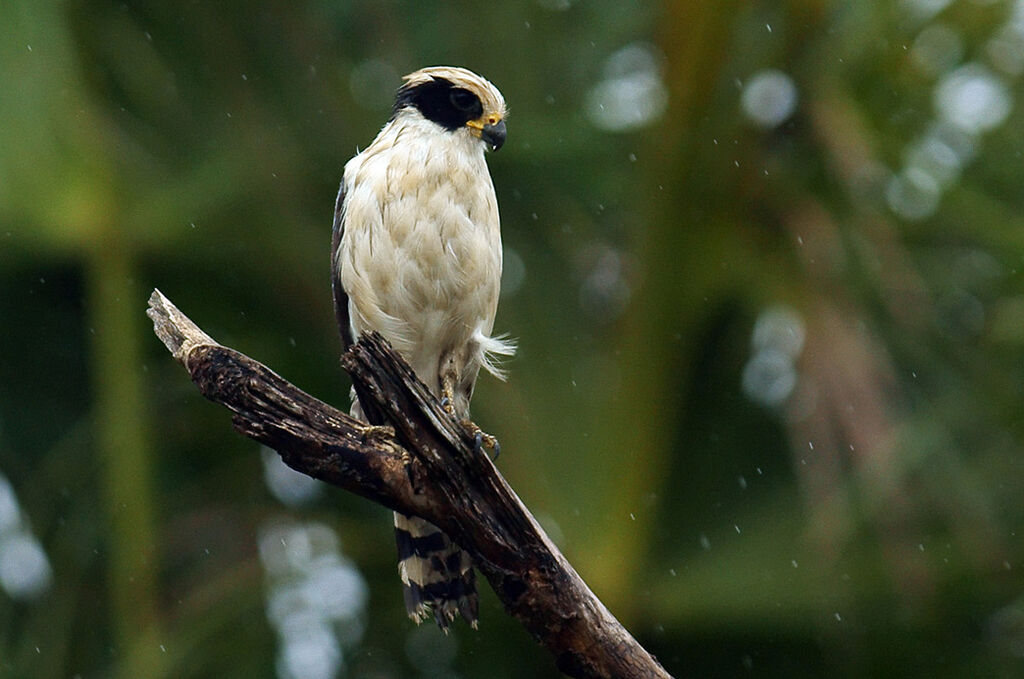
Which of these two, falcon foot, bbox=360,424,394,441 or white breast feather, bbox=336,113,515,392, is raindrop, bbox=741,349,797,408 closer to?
white breast feather, bbox=336,113,515,392

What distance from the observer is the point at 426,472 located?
10.1 ft

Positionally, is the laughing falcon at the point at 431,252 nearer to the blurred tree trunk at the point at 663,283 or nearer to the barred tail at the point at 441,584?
the barred tail at the point at 441,584

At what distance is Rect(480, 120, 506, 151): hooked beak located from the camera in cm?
412

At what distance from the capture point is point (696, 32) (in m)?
4.74

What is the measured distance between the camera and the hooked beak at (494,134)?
13.5ft

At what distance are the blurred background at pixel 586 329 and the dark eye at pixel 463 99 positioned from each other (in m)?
0.94

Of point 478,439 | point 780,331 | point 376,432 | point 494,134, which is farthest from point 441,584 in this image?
point 780,331

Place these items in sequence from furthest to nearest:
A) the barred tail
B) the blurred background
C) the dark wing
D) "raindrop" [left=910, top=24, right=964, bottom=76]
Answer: "raindrop" [left=910, top=24, right=964, bottom=76] < the blurred background < the dark wing < the barred tail

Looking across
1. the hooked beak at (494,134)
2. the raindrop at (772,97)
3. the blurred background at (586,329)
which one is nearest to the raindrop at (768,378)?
the blurred background at (586,329)

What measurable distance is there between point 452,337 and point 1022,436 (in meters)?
2.20

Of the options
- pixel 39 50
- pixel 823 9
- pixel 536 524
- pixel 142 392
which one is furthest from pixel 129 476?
pixel 823 9

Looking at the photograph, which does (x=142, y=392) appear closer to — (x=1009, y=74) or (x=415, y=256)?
(x=415, y=256)

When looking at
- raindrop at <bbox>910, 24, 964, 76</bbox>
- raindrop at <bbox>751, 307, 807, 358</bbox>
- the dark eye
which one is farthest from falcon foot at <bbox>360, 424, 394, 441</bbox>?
raindrop at <bbox>910, 24, 964, 76</bbox>

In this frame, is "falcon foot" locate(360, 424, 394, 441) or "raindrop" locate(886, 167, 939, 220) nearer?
"falcon foot" locate(360, 424, 394, 441)
